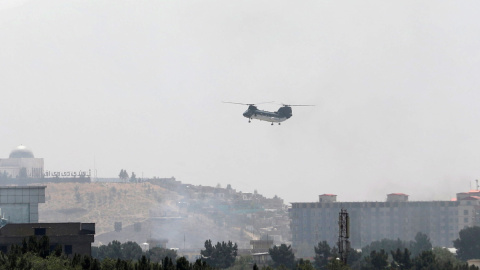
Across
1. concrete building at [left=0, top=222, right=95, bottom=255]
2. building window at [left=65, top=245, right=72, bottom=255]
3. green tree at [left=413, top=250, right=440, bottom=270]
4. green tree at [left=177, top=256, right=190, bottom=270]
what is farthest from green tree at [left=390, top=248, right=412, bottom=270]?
green tree at [left=177, top=256, right=190, bottom=270]

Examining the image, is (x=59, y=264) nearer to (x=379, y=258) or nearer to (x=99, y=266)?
(x=99, y=266)

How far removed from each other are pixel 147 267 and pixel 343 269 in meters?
37.1

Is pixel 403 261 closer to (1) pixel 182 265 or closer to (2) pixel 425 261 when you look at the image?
(2) pixel 425 261

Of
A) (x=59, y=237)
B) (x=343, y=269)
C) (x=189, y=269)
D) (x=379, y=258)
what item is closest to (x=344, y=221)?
(x=343, y=269)

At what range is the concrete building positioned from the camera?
156 meters

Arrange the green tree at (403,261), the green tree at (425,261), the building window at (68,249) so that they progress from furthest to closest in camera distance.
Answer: the green tree at (403,261), the green tree at (425,261), the building window at (68,249)

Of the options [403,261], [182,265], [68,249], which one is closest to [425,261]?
[403,261]

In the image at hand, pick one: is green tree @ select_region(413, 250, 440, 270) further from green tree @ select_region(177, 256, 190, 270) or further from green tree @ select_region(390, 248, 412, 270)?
green tree @ select_region(177, 256, 190, 270)

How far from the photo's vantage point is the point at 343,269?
13412cm

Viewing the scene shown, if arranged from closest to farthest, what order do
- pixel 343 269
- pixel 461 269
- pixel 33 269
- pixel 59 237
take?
1. pixel 33 269
2. pixel 343 269
3. pixel 59 237
4. pixel 461 269

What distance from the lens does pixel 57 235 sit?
6250 inches

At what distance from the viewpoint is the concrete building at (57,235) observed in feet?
513

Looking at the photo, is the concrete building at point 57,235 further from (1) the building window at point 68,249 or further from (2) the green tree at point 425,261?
(2) the green tree at point 425,261

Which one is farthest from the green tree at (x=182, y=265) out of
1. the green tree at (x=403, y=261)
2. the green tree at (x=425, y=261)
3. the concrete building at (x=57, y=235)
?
the green tree at (x=403, y=261)
